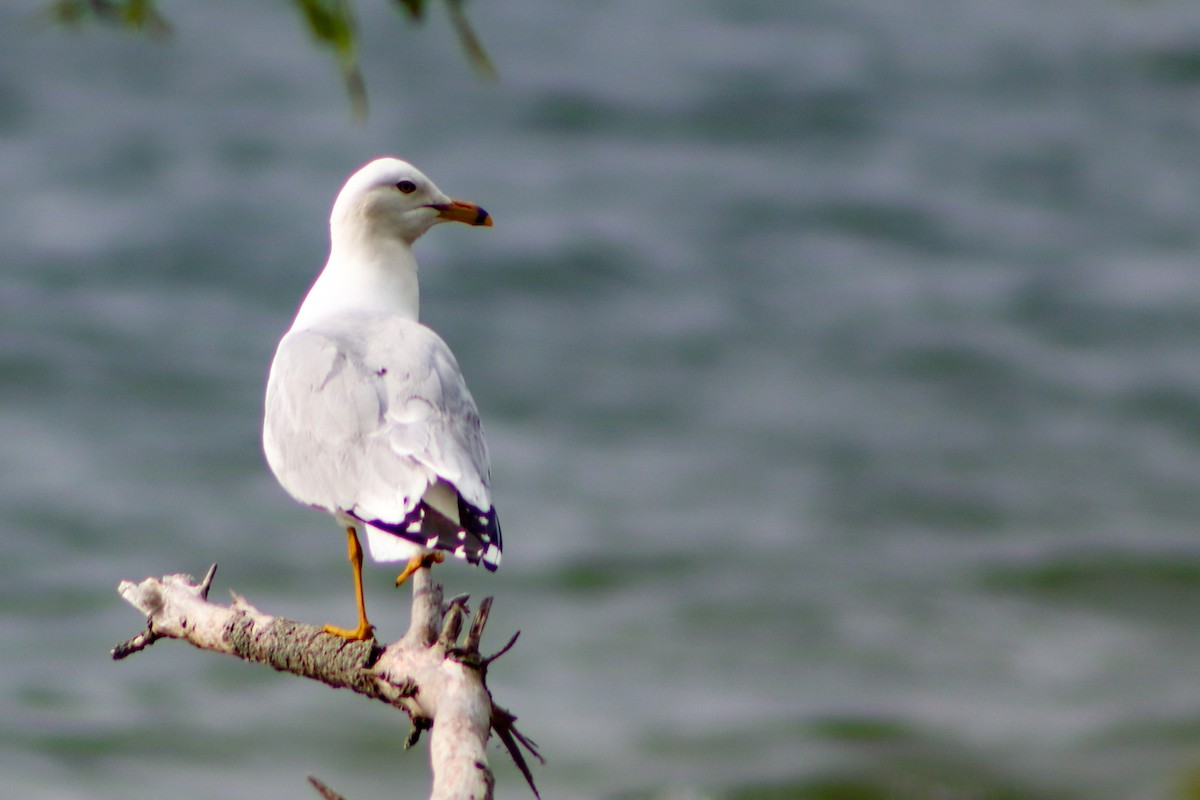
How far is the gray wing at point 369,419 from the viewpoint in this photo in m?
4.38

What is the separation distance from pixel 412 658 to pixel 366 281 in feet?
5.20

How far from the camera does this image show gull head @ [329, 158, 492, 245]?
516 centimetres

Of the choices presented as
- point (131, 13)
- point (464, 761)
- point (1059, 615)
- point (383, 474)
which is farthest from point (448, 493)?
point (1059, 615)

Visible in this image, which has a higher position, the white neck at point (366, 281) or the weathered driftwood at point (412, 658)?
the white neck at point (366, 281)

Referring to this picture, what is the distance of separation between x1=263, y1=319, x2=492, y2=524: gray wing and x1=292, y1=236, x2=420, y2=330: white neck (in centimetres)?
20

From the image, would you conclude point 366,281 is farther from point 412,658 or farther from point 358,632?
point 412,658

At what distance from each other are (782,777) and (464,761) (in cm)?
1111

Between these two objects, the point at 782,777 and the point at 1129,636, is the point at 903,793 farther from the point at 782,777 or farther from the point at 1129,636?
the point at 1129,636

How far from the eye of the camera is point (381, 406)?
467 cm

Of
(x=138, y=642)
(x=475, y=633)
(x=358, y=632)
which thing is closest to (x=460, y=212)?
(x=358, y=632)

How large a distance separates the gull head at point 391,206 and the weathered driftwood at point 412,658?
1.26 m

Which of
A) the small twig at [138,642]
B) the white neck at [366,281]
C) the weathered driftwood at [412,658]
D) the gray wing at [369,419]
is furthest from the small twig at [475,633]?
the white neck at [366,281]

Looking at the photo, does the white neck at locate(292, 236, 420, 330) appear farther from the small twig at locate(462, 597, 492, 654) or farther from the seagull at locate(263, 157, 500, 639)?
the small twig at locate(462, 597, 492, 654)

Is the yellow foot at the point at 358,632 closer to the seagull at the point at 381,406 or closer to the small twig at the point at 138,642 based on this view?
the seagull at the point at 381,406
